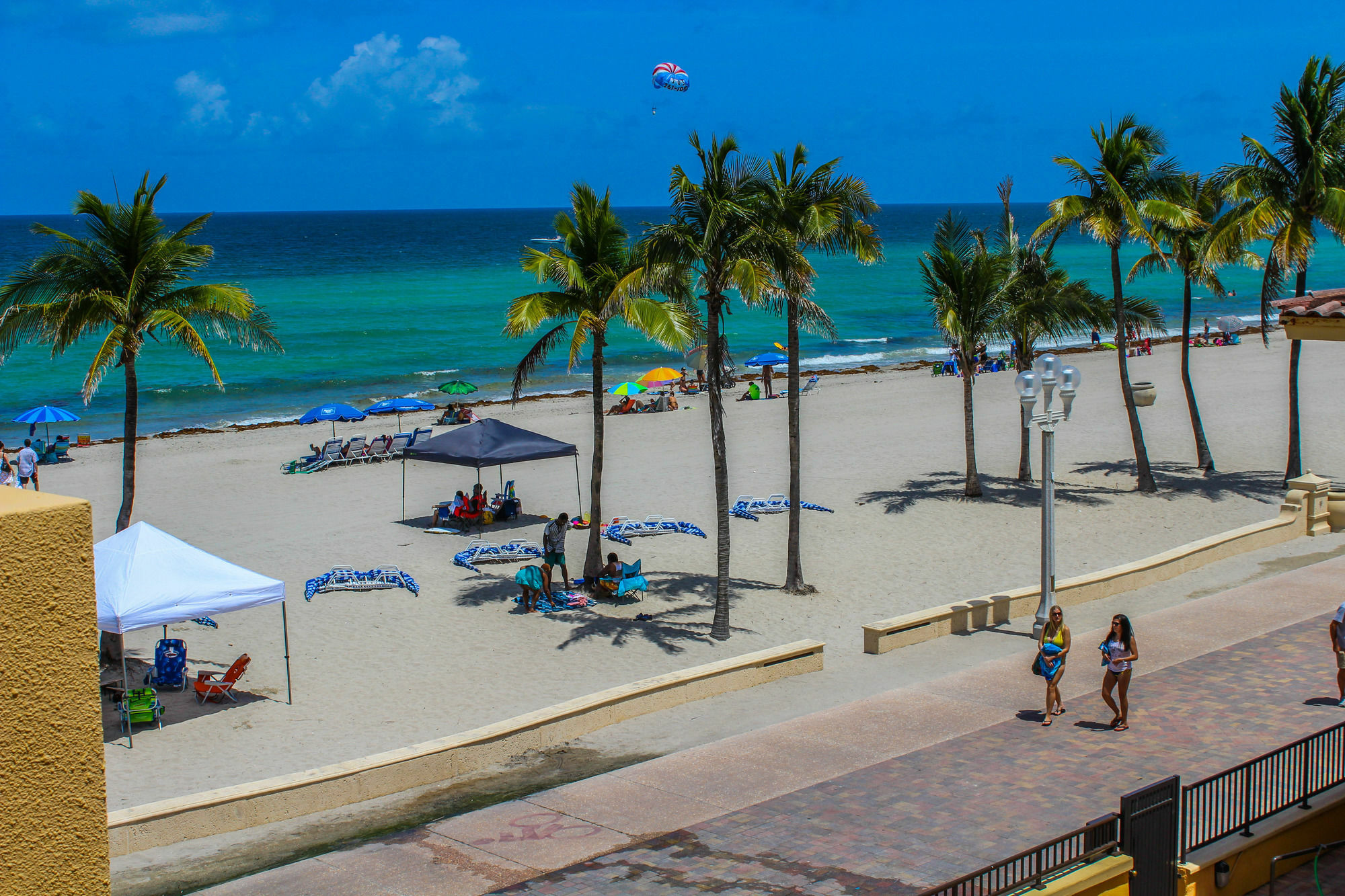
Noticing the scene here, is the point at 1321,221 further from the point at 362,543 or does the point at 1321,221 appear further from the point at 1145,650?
the point at 362,543

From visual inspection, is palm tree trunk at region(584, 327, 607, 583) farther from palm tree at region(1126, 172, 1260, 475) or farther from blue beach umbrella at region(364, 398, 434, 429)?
blue beach umbrella at region(364, 398, 434, 429)

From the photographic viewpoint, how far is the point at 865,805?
935cm

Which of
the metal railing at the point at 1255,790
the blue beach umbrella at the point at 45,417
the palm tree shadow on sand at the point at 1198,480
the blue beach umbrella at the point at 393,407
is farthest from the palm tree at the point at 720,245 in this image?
the blue beach umbrella at the point at 393,407

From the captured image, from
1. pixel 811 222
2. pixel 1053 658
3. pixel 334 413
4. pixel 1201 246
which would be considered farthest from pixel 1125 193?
pixel 334 413

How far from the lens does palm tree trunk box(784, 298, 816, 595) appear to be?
59.4ft

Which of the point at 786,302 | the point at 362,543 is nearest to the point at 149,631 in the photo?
the point at 362,543

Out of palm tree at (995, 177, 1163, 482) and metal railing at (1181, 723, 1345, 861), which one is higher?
palm tree at (995, 177, 1163, 482)

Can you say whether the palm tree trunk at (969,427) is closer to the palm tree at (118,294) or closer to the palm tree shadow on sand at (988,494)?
the palm tree shadow on sand at (988,494)

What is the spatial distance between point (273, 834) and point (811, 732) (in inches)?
187

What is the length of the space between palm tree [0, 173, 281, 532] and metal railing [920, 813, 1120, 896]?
A: 11307 mm

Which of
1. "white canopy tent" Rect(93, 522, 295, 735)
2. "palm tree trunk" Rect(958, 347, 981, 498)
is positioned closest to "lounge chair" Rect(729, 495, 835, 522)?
"palm tree trunk" Rect(958, 347, 981, 498)

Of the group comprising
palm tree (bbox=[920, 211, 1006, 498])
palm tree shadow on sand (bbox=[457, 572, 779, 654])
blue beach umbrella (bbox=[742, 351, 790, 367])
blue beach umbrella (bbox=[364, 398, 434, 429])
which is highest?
palm tree (bbox=[920, 211, 1006, 498])

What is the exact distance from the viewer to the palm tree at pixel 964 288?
933 inches

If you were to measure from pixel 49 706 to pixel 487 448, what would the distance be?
19338mm
